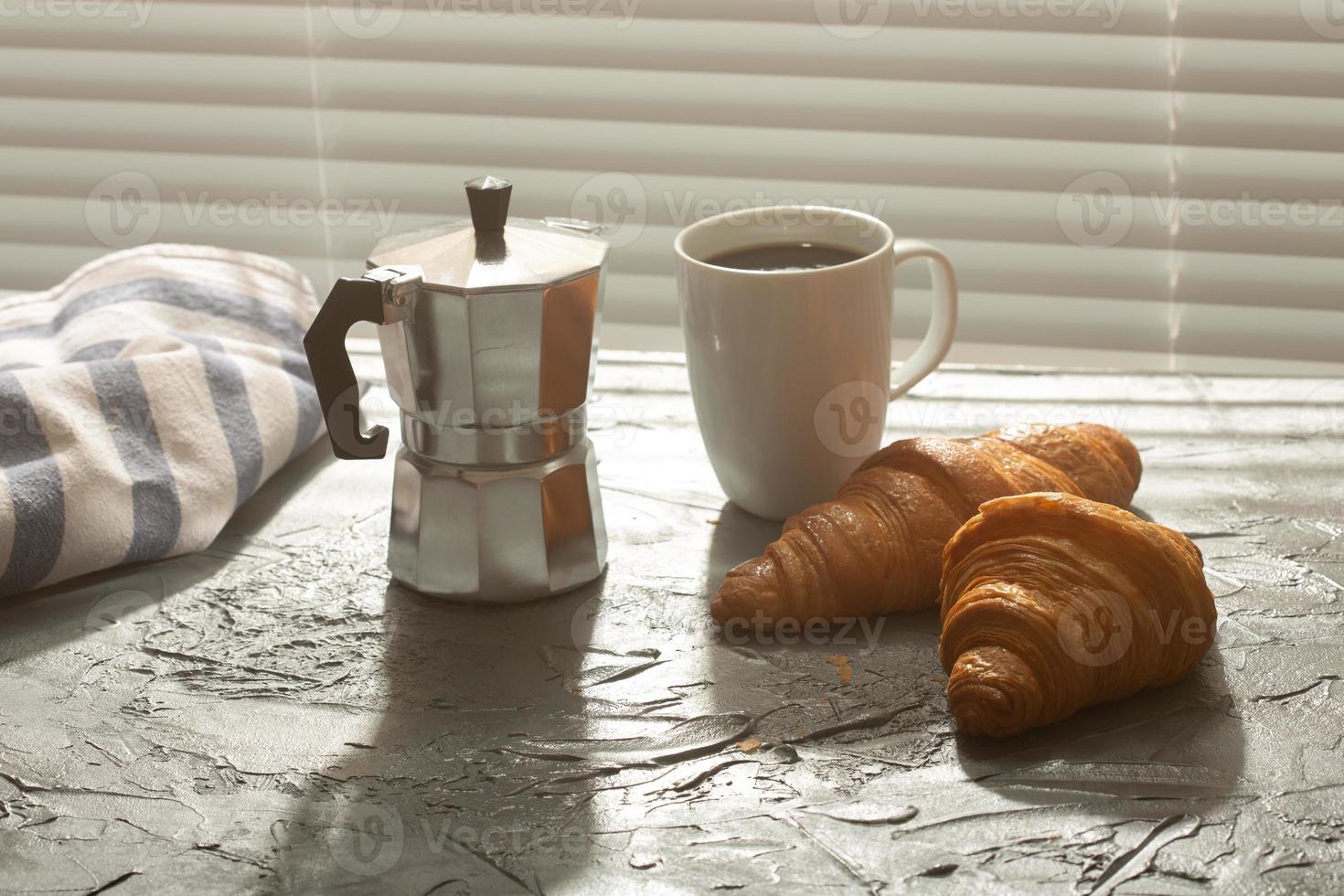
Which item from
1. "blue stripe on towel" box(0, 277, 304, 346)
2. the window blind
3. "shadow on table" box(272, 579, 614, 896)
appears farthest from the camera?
the window blind

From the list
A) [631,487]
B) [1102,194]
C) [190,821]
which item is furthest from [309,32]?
[190,821]

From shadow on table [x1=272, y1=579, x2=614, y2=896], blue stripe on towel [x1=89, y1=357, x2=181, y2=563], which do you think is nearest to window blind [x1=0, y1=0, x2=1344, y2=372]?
blue stripe on towel [x1=89, y1=357, x2=181, y2=563]

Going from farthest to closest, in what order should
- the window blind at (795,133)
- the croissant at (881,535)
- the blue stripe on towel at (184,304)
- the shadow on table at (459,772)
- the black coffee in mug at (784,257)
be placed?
1. the window blind at (795,133)
2. the blue stripe on towel at (184,304)
3. the black coffee in mug at (784,257)
4. the croissant at (881,535)
5. the shadow on table at (459,772)

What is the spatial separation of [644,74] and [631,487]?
51 centimetres

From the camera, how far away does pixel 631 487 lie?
1068 mm

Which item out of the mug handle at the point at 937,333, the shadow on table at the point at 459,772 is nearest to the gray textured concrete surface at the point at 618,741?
the shadow on table at the point at 459,772

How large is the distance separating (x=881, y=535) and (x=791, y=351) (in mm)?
150

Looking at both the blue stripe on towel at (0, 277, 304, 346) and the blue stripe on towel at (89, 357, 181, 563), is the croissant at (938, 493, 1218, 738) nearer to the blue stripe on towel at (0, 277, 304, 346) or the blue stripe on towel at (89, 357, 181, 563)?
the blue stripe on towel at (89, 357, 181, 563)

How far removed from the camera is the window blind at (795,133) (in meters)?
1.32

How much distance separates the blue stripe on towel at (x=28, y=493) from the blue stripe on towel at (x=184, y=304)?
22 centimetres

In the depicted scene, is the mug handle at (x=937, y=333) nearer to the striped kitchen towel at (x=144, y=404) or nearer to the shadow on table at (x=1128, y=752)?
the shadow on table at (x=1128, y=752)

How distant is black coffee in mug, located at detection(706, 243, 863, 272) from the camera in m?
0.96

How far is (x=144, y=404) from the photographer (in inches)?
39.1

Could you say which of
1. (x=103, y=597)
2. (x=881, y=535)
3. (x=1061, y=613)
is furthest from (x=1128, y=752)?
(x=103, y=597)
